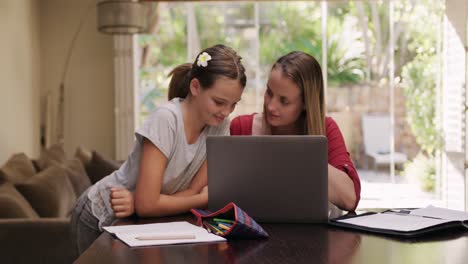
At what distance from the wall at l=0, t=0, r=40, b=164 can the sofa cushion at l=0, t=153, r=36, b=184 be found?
2.85ft

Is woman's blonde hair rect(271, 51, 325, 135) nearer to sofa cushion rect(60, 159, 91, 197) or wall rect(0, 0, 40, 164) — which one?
sofa cushion rect(60, 159, 91, 197)

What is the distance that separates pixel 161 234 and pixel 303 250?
1.22ft

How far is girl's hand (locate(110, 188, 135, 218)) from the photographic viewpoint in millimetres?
2230

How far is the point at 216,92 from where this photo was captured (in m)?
2.27

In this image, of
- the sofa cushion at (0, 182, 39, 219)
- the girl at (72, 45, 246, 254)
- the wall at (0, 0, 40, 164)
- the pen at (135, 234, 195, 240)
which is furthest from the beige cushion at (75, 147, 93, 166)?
the pen at (135, 234, 195, 240)

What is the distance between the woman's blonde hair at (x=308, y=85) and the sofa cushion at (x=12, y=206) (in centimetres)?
162

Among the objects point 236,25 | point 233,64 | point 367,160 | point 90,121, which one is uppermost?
point 236,25

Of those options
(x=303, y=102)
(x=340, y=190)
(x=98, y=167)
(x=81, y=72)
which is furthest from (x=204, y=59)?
(x=81, y=72)

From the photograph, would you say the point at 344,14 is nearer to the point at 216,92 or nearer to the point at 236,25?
the point at 236,25

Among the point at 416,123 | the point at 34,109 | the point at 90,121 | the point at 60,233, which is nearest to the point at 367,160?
the point at 416,123

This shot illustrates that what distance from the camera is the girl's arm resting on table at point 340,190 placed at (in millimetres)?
2398

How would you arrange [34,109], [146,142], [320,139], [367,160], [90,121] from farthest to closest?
[367,160] → [90,121] → [34,109] → [146,142] → [320,139]

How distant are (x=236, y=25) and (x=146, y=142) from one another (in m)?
7.21

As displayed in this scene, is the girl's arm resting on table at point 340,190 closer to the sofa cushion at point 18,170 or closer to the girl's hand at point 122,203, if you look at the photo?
the girl's hand at point 122,203
